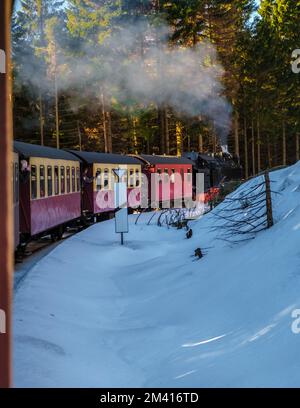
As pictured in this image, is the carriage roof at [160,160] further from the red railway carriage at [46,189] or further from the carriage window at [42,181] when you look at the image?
the carriage window at [42,181]

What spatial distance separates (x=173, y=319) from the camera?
309 inches

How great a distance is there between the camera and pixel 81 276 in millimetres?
11219

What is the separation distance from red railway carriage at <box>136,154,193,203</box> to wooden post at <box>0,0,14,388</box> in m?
24.2

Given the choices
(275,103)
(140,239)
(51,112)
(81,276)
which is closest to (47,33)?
(51,112)

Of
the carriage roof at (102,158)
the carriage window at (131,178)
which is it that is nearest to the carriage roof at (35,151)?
the carriage roof at (102,158)

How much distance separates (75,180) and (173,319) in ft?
39.7

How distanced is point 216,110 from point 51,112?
45.8 feet

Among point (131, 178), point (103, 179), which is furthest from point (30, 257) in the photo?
point (131, 178)

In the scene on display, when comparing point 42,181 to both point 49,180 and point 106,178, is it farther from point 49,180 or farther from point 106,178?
point 106,178

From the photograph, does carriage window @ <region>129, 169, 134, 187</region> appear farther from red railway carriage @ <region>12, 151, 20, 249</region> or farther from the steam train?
red railway carriage @ <region>12, 151, 20, 249</region>

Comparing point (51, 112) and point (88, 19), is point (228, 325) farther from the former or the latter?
point (51, 112)

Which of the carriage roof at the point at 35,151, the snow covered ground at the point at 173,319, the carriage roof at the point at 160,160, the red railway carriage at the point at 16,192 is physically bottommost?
the snow covered ground at the point at 173,319

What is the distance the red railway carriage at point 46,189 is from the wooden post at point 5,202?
35.4 feet

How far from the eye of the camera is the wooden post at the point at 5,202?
228 cm
